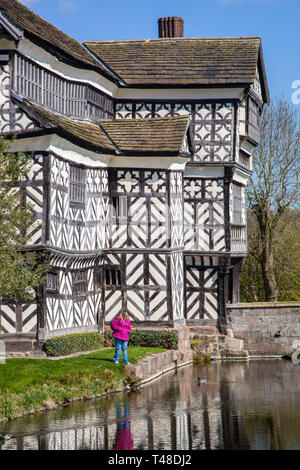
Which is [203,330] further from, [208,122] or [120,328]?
[120,328]

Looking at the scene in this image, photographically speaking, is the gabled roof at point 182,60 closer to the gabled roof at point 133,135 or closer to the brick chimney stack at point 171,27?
the brick chimney stack at point 171,27

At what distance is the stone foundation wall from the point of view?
26828 millimetres

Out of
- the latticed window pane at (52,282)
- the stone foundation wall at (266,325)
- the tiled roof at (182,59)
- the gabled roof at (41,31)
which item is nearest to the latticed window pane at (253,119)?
the tiled roof at (182,59)

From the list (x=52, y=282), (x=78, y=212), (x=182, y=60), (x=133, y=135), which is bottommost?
(x=52, y=282)

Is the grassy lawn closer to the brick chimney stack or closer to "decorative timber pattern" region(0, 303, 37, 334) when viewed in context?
"decorative timber pattern" region(0, 303, 37, 334)

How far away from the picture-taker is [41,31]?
21.8 m

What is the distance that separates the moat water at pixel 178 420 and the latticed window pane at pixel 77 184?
6030mm

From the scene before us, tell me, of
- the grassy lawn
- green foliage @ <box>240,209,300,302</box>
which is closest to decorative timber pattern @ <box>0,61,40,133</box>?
the grassy lawn

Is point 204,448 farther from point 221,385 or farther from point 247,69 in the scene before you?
point 247,69

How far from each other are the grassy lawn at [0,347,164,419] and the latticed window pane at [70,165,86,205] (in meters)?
4.96

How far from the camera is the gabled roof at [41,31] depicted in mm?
19812

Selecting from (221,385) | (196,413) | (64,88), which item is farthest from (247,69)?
(196,413)

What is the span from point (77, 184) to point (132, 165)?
2947 millimetres

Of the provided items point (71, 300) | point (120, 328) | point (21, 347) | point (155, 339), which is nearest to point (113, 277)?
point (155, 339)
